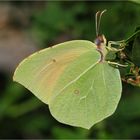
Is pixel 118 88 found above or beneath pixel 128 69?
beneath

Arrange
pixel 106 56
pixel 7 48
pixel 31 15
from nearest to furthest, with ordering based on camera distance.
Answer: pixel 106 56 < pixel 31 15 < pixel 7 48

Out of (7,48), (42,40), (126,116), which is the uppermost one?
(42,40)

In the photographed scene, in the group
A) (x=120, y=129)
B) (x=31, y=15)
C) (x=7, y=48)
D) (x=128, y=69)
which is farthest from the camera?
(x=7, y=48)

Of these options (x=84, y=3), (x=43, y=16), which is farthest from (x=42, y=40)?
(x=84, y=3)

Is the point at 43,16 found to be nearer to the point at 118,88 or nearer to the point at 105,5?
the point at 105,5

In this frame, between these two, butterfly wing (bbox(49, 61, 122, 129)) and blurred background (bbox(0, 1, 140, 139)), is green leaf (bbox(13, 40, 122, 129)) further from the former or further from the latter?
blurred background (bbox(0, 1, 140, 139))

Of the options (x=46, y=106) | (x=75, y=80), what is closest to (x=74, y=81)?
(x=75, y=80)

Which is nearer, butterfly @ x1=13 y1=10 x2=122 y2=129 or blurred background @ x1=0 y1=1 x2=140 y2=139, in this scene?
butterfly @ x1=13 y1=10 x2=122 y2=129

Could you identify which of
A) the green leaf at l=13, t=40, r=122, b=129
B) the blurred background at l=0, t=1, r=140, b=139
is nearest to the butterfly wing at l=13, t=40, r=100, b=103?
the green leaf at l=13, t=40, r=122, b=129
